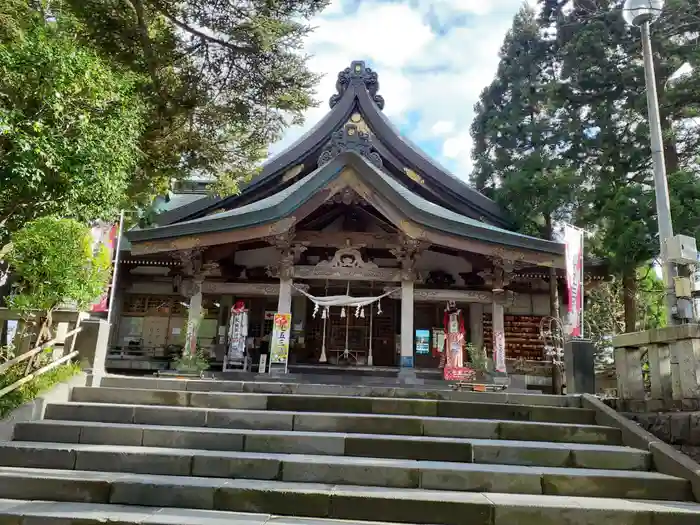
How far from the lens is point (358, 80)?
15953 mm

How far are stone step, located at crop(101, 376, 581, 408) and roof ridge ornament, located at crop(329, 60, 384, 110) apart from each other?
11.1 m

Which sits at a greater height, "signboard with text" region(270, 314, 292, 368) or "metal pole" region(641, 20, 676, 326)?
"metal pole" region(641, 20, 676, 326)

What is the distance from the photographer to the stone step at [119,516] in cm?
398

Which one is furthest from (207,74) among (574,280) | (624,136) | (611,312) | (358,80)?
(611,312)

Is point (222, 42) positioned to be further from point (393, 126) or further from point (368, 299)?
point (393, 126)

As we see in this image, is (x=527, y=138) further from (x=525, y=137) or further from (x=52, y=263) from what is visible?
(x=52, y=263)

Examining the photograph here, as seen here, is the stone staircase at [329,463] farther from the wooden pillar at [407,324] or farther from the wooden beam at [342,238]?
the wooden beam at [342,238]

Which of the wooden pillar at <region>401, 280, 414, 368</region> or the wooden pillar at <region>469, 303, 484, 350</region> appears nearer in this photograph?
the wooden pillar at <region>401, 280, 414, 368</region>

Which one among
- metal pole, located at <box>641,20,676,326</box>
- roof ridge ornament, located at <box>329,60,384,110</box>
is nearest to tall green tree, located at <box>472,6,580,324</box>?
roof ridge ornament, located at <box>329,60,384,110</box>

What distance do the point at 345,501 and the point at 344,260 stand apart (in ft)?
26.6

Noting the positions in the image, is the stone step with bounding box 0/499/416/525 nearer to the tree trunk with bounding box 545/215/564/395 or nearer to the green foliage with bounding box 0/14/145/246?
the green foliage with bounding box 0/14/145/246

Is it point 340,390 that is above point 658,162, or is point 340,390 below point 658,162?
below

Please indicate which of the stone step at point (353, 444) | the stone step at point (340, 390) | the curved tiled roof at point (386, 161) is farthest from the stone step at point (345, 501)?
the curved tiled roof at point (386, 161)

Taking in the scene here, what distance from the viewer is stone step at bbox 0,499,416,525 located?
3.98 m
